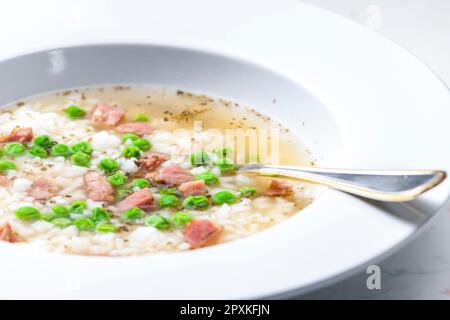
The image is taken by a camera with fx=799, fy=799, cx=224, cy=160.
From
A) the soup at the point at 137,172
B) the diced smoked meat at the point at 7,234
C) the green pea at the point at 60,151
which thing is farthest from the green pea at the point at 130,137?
the diced smoked meat at the point at 7,234

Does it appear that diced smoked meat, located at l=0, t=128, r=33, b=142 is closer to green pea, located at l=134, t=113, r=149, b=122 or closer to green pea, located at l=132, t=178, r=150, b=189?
green pea, located at l=134, t=113, r=149, b=122

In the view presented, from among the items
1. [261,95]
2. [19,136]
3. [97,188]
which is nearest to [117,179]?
[97,188]

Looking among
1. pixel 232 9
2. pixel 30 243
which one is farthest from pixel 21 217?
pixel 232 9

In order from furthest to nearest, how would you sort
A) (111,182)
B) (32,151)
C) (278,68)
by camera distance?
(278,68) → (32,151) → (111,182)

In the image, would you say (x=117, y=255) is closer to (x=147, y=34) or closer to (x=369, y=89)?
(x=369, y=89)

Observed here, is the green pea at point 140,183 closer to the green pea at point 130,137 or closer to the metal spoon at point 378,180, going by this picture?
the green pea at point 130,137

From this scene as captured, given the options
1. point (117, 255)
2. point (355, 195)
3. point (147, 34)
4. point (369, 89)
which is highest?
point (147, 34)

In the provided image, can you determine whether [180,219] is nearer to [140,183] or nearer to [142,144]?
[140,183]
